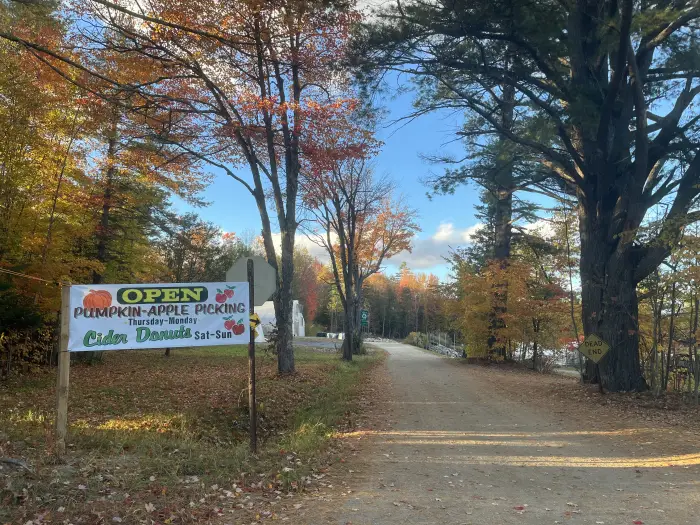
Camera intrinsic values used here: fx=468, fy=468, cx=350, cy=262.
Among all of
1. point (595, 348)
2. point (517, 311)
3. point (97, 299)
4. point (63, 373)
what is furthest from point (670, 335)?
point (63, 373)

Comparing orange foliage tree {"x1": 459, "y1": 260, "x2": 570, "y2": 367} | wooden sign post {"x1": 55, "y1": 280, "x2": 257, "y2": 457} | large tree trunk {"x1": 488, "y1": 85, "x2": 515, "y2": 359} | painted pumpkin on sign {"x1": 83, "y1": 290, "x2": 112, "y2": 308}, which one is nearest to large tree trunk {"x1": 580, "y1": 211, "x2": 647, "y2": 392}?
large tree trunk {"x1": 488, "y1": 85, "x2": 515, "y2": 359}

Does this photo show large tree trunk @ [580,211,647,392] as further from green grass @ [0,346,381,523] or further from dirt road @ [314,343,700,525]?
green grass @ [0,346,381,523]

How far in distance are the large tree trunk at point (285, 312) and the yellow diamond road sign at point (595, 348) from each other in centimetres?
796

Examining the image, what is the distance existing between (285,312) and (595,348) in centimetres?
840

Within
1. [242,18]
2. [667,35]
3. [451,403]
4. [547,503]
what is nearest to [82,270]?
[242,18]

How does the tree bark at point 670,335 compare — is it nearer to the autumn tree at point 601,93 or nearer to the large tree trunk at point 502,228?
the autumn tree at point 601,93

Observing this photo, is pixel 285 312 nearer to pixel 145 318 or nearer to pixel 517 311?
pixel 145 318

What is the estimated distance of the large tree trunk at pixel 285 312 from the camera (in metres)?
14.1

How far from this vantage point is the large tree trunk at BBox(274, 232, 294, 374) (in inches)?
555

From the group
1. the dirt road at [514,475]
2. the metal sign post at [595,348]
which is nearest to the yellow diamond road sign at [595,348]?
the metal sign post at [595,348]

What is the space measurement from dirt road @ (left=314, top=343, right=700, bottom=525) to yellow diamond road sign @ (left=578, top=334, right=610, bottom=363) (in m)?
2.63

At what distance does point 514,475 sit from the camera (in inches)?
215

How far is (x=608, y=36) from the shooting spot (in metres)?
9.83

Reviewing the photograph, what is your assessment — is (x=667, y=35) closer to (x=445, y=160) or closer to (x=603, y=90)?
(x=603, y=90)
